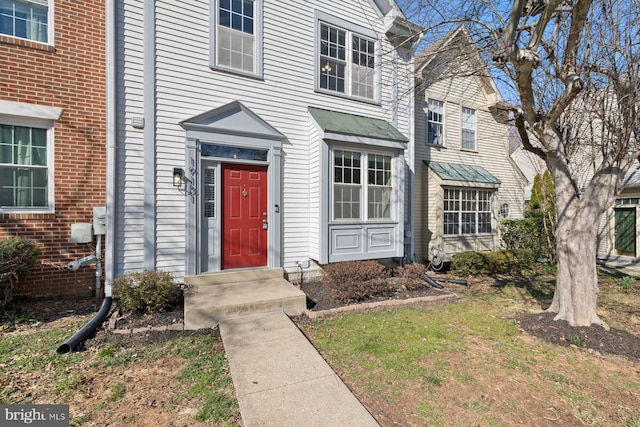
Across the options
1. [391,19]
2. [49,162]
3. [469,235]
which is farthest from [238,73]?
[469,235]

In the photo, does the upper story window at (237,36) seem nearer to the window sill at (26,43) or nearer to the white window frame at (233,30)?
the white window frame at (233,30)

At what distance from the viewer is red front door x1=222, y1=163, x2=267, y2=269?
6.12 m

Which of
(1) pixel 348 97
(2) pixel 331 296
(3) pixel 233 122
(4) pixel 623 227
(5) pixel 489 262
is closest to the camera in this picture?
(2) pixel 331 296

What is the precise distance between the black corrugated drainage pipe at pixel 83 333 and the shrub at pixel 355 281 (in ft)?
12.6

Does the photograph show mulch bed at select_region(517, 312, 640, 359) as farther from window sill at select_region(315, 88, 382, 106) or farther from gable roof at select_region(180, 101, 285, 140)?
window sill at select_region(315, 88, 382, 106)

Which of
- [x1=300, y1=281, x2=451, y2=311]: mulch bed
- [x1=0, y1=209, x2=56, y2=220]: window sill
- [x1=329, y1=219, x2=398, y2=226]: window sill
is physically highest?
[x1=0, y1=209, x2=56, y2=220]: window sill

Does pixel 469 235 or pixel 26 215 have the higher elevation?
pixel 26 215

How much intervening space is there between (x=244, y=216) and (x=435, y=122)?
25.9 ft

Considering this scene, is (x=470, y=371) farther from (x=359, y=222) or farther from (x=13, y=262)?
(x=13, y=262)

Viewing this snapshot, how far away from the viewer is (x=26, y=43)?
5207mm

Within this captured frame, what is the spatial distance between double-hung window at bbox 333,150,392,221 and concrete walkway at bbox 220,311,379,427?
3273 mm

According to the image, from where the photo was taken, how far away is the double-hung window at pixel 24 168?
5.15m

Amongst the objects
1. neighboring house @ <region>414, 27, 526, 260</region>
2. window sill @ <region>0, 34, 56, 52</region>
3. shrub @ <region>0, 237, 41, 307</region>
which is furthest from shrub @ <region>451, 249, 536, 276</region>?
window sill @ <region>0, 34, 56, 52</region>

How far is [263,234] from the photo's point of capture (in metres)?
6.48
